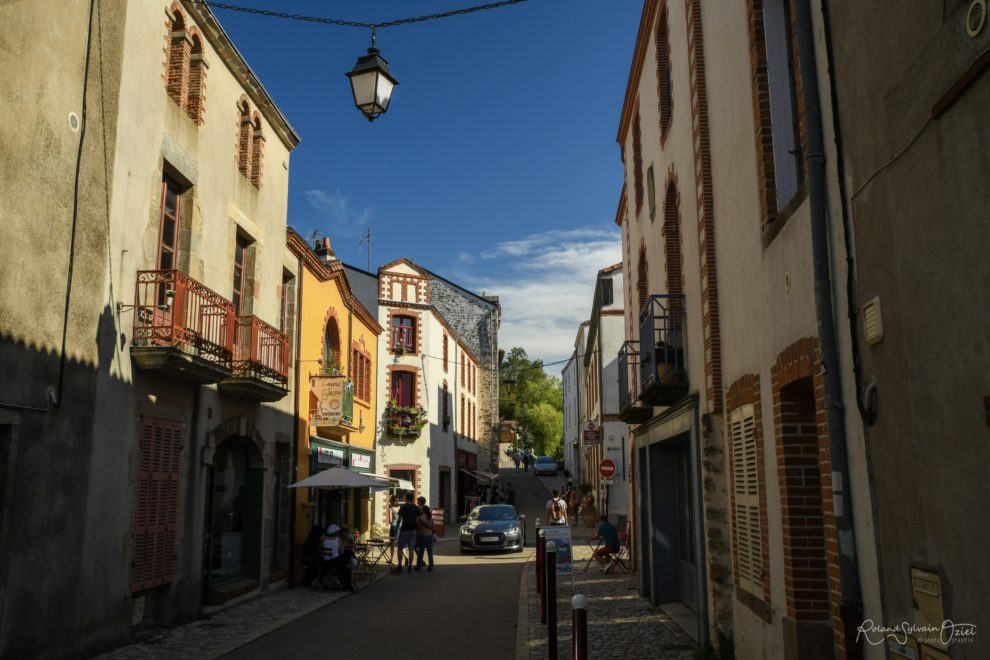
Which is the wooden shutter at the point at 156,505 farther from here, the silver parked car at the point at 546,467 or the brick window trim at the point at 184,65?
the silver parked car at the point at 546,467

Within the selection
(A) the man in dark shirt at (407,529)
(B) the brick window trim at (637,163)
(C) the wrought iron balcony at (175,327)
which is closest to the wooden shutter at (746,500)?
(C) the wrought iron balcony at (175,327)

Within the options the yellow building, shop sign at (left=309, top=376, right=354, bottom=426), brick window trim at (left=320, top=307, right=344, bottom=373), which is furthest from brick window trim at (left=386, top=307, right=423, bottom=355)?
shop sign at (left=309, top=376, right=354, bottom=426)

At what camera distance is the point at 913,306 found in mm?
4027

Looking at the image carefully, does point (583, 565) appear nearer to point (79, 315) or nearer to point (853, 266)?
point (79, 315)

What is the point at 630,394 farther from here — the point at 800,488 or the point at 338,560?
the point at 800,488

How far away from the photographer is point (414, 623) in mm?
12023

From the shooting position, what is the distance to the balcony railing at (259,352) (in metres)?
12.9

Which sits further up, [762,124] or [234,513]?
[762,124]

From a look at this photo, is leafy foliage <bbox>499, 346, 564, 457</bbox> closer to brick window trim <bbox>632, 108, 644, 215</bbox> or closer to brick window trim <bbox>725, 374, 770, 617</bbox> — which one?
brick window trim <bbox>632, 108, 644, 215</bbox>

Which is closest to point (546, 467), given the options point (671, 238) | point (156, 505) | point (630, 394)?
point (630, 394)

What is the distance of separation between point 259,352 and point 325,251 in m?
8.15

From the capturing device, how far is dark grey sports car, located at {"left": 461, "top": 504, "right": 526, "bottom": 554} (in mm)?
23344

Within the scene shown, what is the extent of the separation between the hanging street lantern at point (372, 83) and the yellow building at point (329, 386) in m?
8.72

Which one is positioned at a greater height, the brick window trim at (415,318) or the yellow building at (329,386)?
the brick window trim at (415,318)
